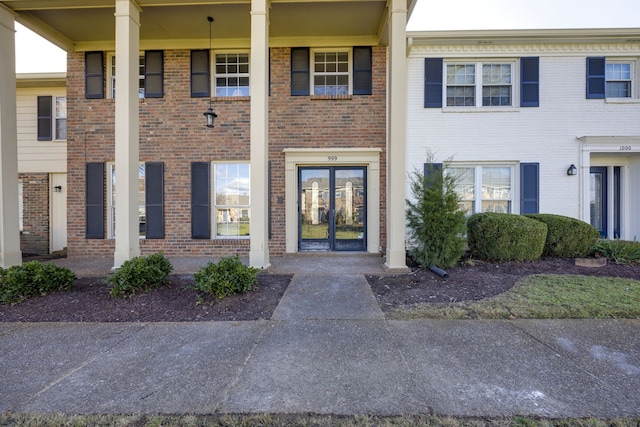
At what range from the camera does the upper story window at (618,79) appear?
8.23m

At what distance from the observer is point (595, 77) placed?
315 inches

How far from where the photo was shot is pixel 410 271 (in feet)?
19.6

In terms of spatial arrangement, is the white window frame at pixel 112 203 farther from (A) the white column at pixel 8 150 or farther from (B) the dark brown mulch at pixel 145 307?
(B) the dark brown mulch at pixel 145 307

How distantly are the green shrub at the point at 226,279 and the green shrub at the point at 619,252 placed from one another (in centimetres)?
765

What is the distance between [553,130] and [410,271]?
570 centimetres

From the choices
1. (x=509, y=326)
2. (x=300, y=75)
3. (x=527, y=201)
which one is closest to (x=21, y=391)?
(x=509, y=326)

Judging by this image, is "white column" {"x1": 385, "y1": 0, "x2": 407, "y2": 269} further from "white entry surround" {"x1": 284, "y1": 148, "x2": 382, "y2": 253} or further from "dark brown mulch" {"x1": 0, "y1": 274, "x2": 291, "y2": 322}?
"dark brown mulch" {"x1": 0, "y1": 274, "x2": 291, "y2": 322}

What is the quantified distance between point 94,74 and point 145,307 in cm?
689

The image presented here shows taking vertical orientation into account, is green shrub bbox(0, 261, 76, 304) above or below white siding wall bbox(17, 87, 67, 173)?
below

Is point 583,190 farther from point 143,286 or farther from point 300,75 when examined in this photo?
point 143,286

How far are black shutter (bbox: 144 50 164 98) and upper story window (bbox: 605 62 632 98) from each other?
37.7 feet

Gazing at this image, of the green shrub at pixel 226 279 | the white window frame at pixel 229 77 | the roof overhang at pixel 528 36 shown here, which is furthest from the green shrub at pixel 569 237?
the white window frame at pixel 229 77

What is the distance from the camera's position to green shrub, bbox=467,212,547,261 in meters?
6.75

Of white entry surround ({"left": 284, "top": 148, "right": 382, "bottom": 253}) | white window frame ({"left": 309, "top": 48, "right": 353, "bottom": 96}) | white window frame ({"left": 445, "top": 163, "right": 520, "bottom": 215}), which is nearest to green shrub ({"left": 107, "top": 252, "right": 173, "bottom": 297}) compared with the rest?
white entry surround ({"left": 284, "top": 148, "right": 382, "bottom": 253})
